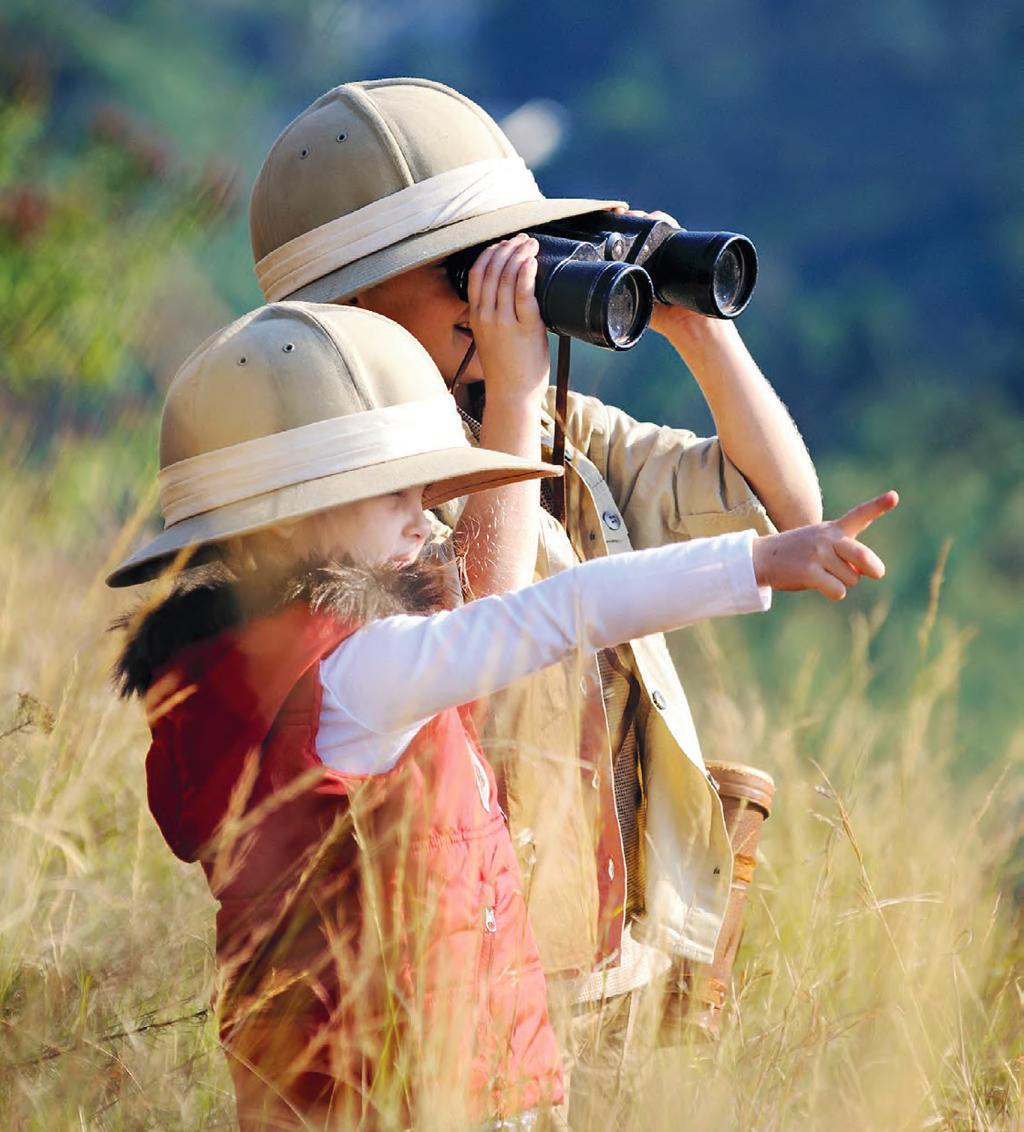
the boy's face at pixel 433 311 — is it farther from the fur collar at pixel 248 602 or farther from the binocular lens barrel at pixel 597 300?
the fur collar at pixel 248 602

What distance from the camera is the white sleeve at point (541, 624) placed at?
50.9 inches

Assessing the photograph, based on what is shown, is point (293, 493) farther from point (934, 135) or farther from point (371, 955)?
point (934, 135)

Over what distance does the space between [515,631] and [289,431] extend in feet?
1.12

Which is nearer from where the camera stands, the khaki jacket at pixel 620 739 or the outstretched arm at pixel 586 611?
the outstretched arm at pixel 586 611

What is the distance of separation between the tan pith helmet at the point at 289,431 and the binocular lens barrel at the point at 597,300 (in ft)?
0.71

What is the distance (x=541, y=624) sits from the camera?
1331mm

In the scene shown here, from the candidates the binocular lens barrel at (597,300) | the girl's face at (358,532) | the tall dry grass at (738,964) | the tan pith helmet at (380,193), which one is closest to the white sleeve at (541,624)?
the girl's face at (358,532)

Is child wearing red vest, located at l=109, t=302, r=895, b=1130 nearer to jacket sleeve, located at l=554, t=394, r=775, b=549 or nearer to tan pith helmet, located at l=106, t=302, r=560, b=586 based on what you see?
tan pith helmet, located at l=106, t=302, r=560, b=586

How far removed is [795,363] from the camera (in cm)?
930

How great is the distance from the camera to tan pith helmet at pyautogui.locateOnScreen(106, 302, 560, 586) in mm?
1512

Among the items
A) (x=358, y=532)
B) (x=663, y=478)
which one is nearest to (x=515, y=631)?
(x=358, y=532)

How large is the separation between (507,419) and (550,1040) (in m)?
0.67

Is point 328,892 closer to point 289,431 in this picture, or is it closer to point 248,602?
point 248,602

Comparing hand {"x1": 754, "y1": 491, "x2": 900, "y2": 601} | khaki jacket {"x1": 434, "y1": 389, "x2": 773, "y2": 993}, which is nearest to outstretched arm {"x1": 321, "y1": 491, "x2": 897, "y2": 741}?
hand {"x1": 754, "y1": 491, "x2": 900, "y2": 601}
